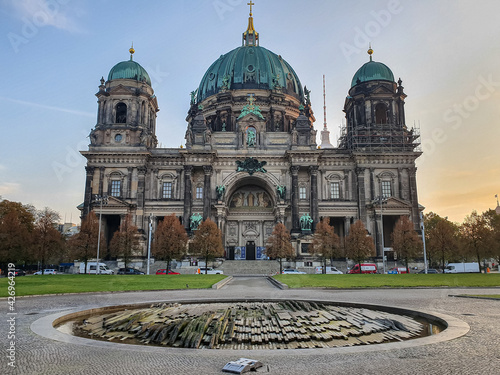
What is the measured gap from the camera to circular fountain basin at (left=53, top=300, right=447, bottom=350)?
32.4 ft

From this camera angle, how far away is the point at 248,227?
64.6 metres

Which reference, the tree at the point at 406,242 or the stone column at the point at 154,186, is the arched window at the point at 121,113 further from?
the tree at the point at 406,242

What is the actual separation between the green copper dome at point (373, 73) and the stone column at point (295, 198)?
Result: 62.1 ft

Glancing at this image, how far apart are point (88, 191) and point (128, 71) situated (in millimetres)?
19334

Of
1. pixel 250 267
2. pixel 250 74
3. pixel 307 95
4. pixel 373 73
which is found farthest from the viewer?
pixel 307 95

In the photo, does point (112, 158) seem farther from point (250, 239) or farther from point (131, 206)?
point (250, 239)

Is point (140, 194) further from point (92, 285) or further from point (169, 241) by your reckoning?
point (92, 285)

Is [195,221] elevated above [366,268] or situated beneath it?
elevated above

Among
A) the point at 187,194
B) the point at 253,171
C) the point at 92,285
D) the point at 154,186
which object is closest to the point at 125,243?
the point at 187,194

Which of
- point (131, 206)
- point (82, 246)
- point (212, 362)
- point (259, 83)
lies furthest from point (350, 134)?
point (212, 362)

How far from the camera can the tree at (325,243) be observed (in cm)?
5000

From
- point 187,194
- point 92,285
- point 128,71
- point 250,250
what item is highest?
point 128,71

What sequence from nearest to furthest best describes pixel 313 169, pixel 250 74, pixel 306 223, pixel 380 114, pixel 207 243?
pixel 207 243 → pixel 306 223 → pixel 313 169 → pixel 380 114 → pixel 250 74

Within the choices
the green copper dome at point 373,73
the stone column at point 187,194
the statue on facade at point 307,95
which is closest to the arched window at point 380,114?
the green copper dome at point 373,73
